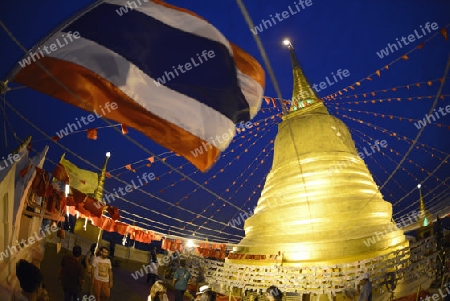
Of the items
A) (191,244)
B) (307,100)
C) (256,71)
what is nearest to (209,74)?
(256,71)

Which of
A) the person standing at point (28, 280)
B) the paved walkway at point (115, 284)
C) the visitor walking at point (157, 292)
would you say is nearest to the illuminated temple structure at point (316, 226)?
the paved walkway at point (115, 284)

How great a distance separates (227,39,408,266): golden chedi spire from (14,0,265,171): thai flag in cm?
691

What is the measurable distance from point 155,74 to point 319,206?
9239mm

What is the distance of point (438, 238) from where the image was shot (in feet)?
23.1

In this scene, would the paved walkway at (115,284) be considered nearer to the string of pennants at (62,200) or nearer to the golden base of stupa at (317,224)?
the string of pennants at (62,200)

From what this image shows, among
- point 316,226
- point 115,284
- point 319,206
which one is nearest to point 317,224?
point 316,226

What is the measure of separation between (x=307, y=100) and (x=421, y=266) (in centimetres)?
1112

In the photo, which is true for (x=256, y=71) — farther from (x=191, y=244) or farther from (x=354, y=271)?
(x=191, y=244)

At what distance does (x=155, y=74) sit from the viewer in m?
5.00

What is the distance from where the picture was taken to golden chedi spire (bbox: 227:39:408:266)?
10.7 m

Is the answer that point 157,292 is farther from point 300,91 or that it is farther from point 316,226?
point 300,91

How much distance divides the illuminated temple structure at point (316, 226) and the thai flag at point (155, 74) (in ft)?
12.0

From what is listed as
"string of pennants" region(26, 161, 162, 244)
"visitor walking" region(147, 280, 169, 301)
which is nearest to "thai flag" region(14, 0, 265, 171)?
"string of pennants" region(26, 161, 162, 244)

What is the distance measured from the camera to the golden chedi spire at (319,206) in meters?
10.7
